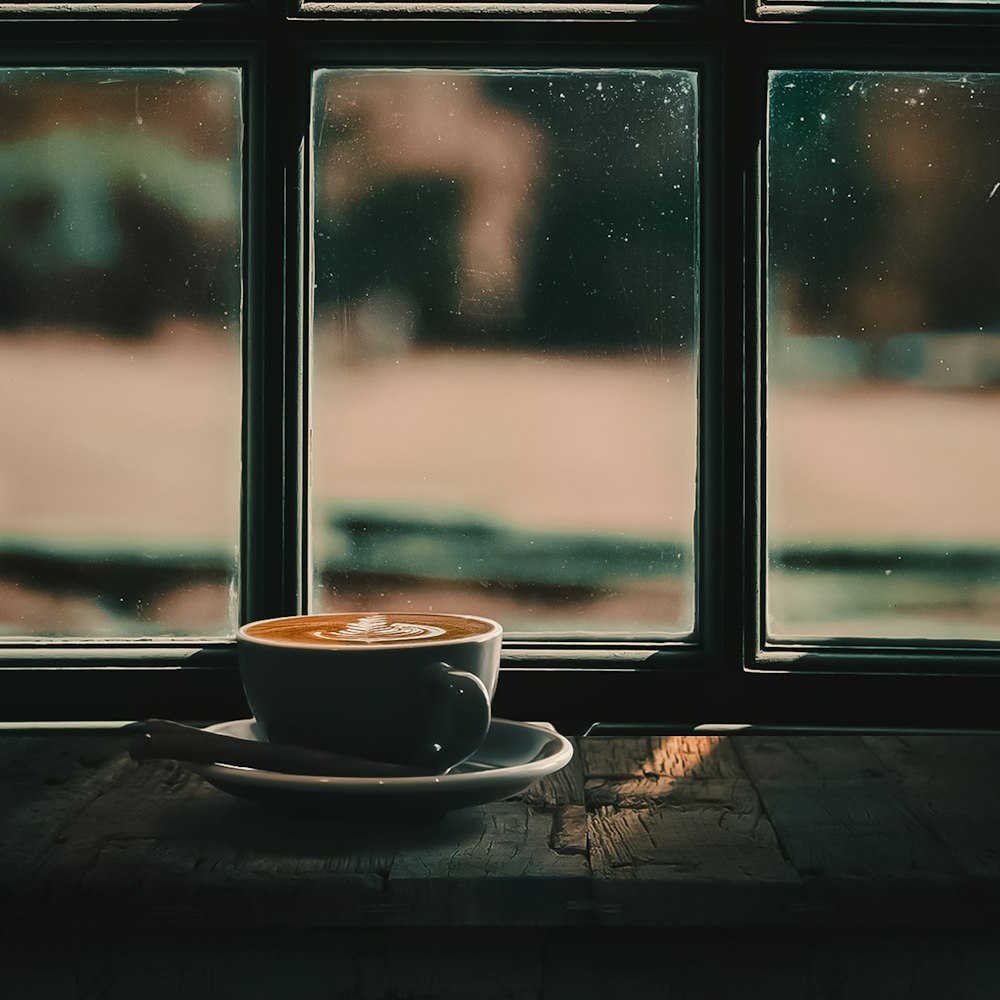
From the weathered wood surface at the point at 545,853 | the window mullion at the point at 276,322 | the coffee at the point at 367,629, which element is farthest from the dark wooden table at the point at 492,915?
the window mullion at the point at 276,322

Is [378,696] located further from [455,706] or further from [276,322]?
[276,322]

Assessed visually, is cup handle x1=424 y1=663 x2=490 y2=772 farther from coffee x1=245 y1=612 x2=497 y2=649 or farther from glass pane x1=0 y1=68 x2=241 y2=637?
glass pane x1=0 y1=68 x2=241 y2=637

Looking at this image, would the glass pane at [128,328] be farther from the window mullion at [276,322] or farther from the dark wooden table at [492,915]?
the dark wooden table at [492,915]

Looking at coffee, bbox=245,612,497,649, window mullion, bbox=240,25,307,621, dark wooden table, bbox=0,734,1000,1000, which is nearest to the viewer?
dark wooden table, bbox=0,734,1000,1000

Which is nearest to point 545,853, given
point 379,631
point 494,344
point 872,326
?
point 379,631

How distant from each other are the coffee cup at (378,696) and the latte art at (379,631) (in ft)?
0.06

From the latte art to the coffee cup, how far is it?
0.02m

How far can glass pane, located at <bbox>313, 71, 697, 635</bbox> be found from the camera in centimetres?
112

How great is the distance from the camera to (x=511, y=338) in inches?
44.1

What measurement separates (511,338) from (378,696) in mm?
463

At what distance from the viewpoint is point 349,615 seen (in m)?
0.94

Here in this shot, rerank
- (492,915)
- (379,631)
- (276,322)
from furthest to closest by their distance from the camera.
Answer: (276,322), (379,631), (492,915)

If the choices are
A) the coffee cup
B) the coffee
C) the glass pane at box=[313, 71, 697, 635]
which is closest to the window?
the glass pane at box=[313, 71, 697, 635]

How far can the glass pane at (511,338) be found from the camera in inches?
44.1
